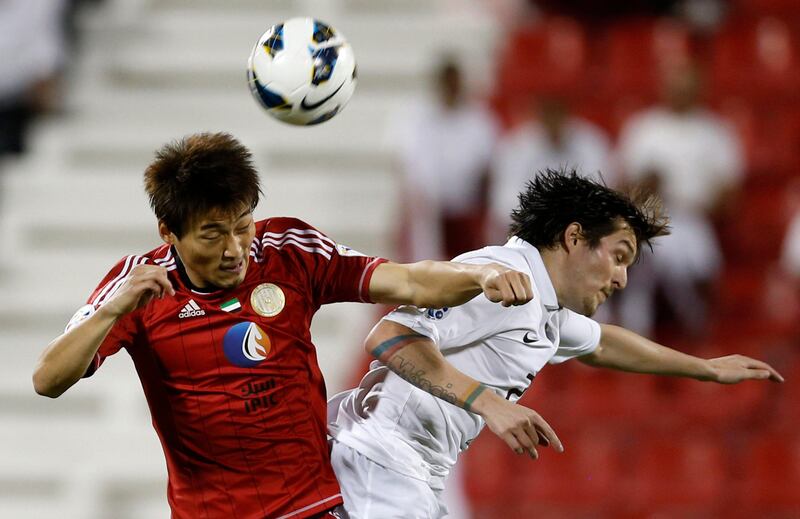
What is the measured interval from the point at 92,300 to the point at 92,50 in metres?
5.81

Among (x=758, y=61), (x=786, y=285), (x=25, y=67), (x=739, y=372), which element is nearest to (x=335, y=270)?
(x=739, y=372)

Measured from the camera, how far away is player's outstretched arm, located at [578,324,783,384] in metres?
3.84

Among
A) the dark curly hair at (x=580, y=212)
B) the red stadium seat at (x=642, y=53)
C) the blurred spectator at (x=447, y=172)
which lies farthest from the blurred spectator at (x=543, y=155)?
the dark curly hair at (x=580, y=212)

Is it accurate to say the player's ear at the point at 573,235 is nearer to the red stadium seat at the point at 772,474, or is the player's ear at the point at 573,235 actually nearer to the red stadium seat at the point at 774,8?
the red stadium seat at the point at 772,474

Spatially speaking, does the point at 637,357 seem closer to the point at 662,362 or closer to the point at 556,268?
the point at 662,362

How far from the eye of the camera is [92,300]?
319 cm

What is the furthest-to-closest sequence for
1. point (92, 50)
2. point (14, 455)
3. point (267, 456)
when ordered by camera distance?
point (92, 50)
point (14, 455)
point (267, 456)

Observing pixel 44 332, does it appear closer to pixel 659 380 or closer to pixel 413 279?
pixel 659 380

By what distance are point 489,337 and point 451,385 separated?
0.96 feet

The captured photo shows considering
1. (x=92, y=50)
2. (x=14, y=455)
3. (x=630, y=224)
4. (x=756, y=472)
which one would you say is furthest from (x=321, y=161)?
(x=630, y=224)

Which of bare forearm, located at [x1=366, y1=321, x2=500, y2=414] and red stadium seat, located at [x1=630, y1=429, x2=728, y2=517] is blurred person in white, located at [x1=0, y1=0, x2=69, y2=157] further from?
bare forearm, located at [x1=366, y1=321, x2=500, y2=414]

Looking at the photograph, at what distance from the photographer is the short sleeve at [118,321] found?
3.13 m

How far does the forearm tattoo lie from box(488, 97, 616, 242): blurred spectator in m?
3.55

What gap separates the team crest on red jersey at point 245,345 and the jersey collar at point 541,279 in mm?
721
